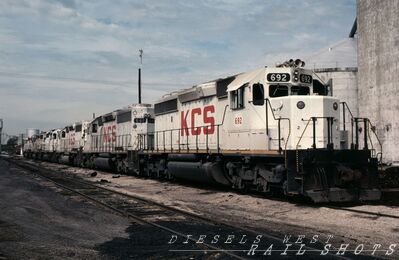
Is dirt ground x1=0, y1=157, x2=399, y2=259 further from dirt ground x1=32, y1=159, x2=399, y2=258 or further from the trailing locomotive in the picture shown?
the trailing locomotive

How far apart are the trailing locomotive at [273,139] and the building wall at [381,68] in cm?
1824

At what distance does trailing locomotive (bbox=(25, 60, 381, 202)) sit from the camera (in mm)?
11906

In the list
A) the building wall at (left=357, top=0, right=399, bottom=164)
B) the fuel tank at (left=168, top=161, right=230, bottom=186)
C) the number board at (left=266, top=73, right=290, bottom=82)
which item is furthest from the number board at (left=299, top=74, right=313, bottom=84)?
the building wall at (left=357, top=0, right=399, bottom=164)

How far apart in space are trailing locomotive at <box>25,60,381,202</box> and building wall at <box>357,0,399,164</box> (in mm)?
18243

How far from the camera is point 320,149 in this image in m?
11.9

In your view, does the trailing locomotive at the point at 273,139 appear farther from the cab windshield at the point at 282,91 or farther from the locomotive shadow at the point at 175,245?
the locomotive shadow at the point at 175,245

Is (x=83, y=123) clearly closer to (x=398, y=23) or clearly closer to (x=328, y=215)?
(x=398, y=23)

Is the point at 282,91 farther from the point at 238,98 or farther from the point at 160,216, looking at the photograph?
the point at 160,216

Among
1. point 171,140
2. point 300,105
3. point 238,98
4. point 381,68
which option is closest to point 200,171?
point 238,98

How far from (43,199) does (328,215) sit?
344 inches

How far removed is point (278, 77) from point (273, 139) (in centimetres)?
185

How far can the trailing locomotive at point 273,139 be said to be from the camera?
1191 cm

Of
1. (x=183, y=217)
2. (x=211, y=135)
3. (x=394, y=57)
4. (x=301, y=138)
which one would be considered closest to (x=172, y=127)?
(x=211, y=135)

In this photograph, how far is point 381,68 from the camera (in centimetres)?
3316
